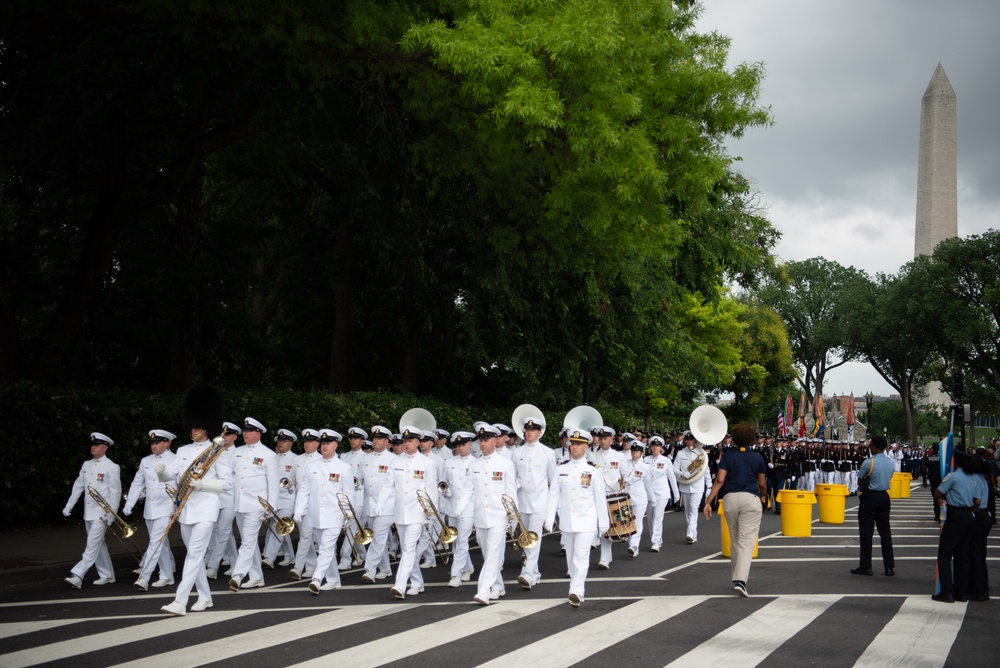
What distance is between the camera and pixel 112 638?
8.41 metres

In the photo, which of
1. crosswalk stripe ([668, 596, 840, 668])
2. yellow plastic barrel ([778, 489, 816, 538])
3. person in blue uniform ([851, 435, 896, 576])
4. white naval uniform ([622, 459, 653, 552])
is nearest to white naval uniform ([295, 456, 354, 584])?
crosswalk stripe ([668, 596, 840, 668])

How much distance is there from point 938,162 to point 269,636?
5956 cm

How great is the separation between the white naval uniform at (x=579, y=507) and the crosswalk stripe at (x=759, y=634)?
196cm

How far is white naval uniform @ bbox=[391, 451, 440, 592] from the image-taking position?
35.7 ft

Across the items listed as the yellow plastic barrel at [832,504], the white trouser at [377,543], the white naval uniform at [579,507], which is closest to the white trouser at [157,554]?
the white trouser at [377,543]

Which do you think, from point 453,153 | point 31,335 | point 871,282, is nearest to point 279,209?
point 31,335

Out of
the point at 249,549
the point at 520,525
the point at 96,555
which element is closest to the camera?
the point at 520,525

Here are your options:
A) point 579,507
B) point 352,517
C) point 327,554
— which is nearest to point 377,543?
point 352,517

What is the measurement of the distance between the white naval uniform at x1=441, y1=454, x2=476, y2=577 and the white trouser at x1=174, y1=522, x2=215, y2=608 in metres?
2.87

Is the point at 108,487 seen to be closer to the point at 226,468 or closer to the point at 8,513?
the point at 226,468

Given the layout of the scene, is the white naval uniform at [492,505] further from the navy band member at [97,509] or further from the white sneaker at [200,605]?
the navy band member at [97,509]

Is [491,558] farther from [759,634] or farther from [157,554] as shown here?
[157,554]

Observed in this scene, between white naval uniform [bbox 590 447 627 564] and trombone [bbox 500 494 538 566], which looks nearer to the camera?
trombone [bbox 500 494 538 566]

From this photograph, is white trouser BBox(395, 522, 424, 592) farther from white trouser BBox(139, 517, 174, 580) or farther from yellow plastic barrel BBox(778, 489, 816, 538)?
yellow plastic barrel BBox(778, 489, 816, 538)
